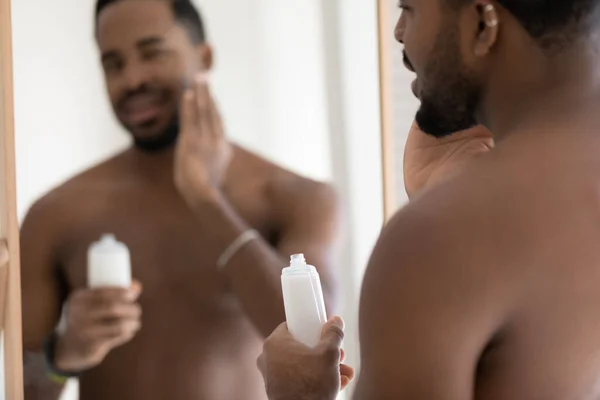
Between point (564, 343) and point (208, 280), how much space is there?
690 mm

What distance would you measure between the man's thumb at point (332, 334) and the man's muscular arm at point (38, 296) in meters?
0.62

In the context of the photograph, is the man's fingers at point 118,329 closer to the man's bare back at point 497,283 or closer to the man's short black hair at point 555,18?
the man's bare back at point 497,283

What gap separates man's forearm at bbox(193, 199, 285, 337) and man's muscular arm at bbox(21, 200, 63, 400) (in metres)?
0.23

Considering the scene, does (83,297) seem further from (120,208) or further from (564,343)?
(564,343)

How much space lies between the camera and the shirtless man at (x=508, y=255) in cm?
55

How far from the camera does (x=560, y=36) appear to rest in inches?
23.7

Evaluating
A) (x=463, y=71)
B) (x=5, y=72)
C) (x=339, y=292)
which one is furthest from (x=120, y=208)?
(x=463, y=71)

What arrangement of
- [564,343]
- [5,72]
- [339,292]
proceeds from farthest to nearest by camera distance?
[339,292]
[5,72]
[564,343]

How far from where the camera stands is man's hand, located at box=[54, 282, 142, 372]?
3.72 feet

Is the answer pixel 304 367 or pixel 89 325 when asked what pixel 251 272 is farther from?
pixel 304 367

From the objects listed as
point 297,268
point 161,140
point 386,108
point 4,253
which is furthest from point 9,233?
point 386,108

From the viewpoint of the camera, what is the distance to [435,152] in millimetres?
895

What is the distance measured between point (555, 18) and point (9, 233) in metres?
0.85

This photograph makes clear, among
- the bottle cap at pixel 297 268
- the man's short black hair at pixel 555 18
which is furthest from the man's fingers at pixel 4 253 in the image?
the man's short black hair at pixel 555 18
